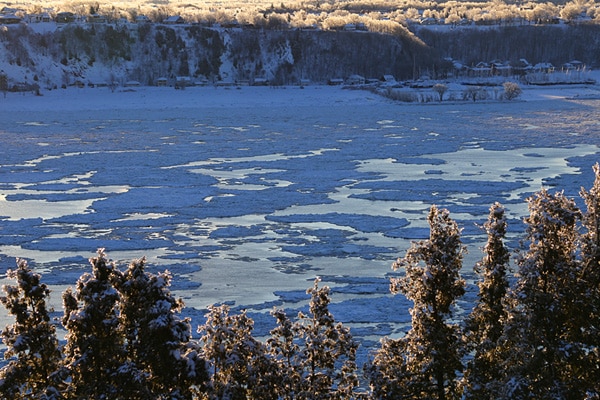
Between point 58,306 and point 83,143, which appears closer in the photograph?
point 58,306

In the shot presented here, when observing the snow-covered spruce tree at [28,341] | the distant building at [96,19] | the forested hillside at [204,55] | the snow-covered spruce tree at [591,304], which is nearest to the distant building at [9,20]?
the forested hillside at [204,55]

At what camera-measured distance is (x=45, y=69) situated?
87.8 metres

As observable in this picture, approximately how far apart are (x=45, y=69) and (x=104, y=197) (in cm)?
6421

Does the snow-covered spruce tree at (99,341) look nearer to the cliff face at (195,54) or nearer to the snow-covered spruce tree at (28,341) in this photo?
the snow-covered spruce tree at (28,341)

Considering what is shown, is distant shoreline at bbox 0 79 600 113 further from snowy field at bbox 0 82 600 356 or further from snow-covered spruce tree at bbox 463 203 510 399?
snow-covered spruce tree at bbox 463 203 510 399

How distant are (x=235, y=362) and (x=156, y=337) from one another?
1139 mm

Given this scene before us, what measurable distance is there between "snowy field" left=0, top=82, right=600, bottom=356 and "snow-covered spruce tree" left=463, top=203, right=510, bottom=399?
4.00 meters

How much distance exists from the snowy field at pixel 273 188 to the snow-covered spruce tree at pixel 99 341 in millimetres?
6629

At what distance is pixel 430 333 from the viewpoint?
1012cm

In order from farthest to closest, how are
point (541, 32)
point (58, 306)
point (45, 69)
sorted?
point (541, 32) < point (45, 69) < point (58, 306)

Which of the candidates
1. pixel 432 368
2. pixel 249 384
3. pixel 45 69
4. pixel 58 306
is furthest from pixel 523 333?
pixel 45 69

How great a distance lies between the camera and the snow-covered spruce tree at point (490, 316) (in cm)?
1036

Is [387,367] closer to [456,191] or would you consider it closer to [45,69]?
[456,191]

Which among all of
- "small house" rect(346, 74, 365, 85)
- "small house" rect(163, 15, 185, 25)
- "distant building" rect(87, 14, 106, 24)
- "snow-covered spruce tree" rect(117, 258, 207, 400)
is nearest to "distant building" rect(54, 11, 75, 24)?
"distant building" rect(87, 14, 106, 24)
